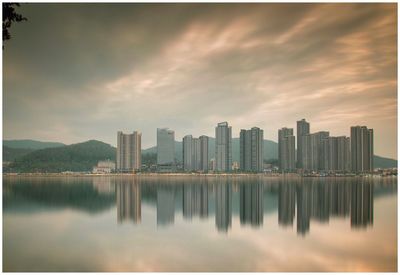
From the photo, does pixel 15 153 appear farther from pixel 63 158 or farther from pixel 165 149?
pixel 165 149

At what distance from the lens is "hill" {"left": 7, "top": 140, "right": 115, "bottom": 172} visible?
6253 centimetres

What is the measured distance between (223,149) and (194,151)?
233 inches

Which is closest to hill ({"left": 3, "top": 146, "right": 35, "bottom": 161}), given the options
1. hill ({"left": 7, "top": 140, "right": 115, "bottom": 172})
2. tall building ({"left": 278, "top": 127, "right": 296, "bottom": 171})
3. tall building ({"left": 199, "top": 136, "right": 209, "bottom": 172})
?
hill ({"left": 7, "top": 140, "right": 115, "bottom": 172})

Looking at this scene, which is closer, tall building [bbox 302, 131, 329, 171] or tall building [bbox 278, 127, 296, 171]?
tall building [bbox 302, 131, 329, 171]

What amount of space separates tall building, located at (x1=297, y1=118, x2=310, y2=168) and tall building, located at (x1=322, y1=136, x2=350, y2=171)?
387 cm

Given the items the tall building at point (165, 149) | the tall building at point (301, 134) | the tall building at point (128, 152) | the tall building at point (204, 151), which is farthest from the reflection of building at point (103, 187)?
the tall building at point (165, 149)

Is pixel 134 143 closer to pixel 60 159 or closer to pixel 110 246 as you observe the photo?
pixel 60 159

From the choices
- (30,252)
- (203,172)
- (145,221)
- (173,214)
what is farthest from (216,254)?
(203,172)

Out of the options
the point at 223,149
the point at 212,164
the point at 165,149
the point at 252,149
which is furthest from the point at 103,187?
the point at 165,149

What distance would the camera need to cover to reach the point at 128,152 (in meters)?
65.0

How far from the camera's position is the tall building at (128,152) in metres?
64.8

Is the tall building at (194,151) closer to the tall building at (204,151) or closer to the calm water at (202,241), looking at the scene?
the tall building at (204,151)

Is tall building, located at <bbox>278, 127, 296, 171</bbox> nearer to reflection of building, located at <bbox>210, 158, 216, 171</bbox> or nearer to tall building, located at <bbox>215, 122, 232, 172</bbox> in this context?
tall building, located at <bbox>215, 122, 232, 172</bbox>

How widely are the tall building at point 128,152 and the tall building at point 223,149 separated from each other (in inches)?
540
